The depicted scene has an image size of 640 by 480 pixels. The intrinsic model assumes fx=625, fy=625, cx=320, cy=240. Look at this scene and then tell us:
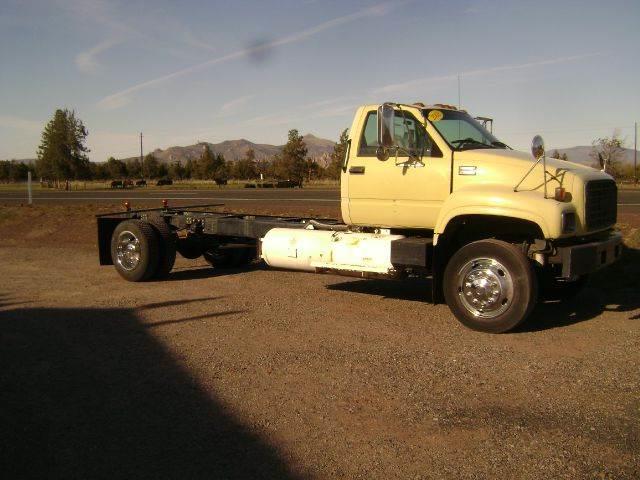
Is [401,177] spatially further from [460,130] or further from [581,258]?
[581,258]

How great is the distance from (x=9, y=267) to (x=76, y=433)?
9023 mm

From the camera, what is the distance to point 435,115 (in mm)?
7934

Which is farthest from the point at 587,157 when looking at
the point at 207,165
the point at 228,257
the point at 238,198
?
the point at 207,165

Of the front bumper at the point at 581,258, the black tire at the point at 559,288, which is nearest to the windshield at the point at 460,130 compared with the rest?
the front bumper at the point at 581,258

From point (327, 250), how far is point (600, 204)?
3.42 meters

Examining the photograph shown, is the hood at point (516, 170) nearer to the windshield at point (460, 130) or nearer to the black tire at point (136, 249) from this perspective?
the windshield at point (460, 130)

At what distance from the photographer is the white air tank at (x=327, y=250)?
7.93m

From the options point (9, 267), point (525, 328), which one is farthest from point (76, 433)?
point (9, 267)

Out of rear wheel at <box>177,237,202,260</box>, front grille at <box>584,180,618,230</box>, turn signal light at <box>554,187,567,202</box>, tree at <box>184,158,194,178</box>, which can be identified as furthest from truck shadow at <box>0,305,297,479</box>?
tree at <box>184,158,194,178</box>

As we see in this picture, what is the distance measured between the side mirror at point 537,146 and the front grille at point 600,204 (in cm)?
64

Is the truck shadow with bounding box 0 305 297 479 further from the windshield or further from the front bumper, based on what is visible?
the windshield

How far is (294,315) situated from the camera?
778cm

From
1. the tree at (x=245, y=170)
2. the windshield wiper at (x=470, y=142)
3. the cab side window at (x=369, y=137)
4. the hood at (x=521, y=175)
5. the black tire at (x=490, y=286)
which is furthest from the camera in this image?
the tree at (x=245, y=170)

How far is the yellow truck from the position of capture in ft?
22.2
